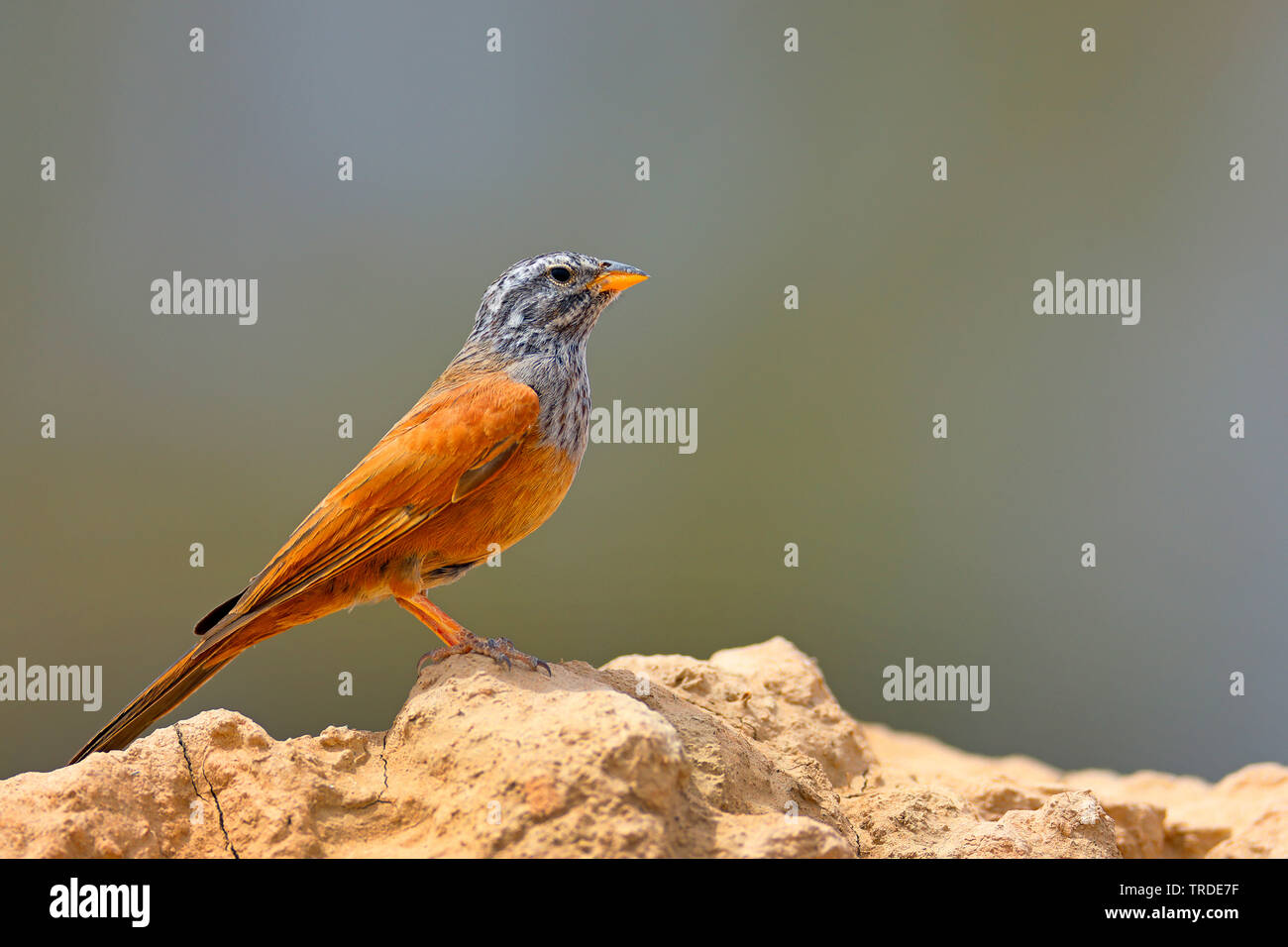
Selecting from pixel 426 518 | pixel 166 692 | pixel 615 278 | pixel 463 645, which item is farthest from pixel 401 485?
pixel 615 278

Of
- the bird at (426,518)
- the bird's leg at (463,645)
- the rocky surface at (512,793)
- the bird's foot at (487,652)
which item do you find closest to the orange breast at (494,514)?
the bird at (426,518)

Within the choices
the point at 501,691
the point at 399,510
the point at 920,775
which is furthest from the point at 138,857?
the point at 920,775

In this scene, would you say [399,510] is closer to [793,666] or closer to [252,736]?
[252,736]

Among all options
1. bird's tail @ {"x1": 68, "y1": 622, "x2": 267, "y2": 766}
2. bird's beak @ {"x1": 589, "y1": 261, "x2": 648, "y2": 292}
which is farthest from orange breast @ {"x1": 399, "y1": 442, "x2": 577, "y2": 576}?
bird's beak @ {"x1": 589, "y1": 261, "x2": 648, "y2": 292}

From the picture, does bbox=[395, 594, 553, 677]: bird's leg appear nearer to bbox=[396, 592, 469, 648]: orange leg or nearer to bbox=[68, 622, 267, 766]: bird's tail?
bbox=[396, 592, 469, 648]: orange leg

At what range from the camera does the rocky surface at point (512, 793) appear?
281 cm

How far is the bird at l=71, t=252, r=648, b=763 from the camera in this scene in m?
3.82

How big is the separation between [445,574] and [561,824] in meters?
1.76

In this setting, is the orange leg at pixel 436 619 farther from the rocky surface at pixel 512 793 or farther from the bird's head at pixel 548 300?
the bird's head at pixel 548 300

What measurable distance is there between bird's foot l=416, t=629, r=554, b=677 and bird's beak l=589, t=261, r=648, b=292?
1896mm

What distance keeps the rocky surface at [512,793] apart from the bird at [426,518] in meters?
0.42

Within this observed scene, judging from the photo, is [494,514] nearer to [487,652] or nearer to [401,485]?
[401,485]

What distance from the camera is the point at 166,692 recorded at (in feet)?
12.5
